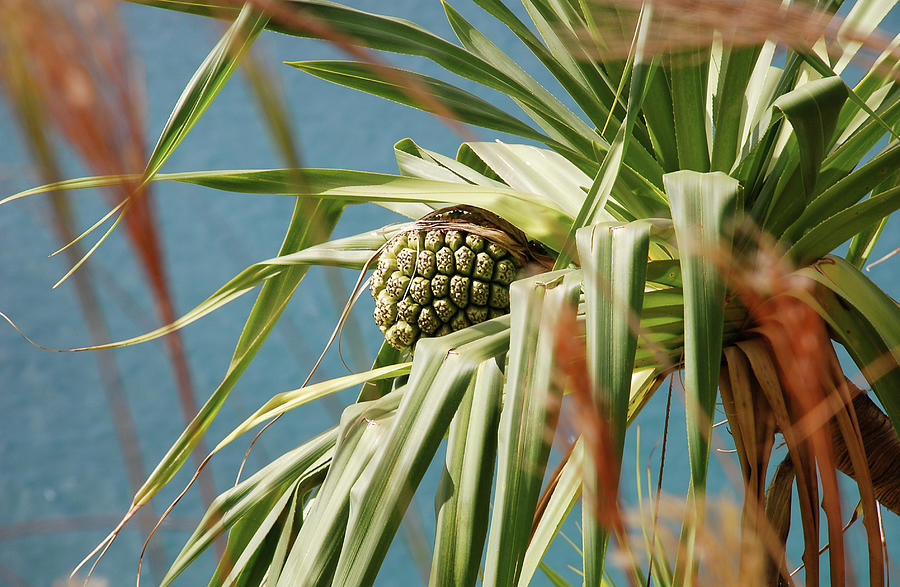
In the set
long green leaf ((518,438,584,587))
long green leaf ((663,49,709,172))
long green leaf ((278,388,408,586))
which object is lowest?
long green leaf ((518,438,584,587))

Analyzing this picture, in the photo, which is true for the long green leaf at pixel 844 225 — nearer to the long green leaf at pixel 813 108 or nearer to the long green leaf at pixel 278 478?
the long green leaf at pixel 813 108

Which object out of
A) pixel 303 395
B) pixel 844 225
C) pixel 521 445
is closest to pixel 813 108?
pixel 844 225

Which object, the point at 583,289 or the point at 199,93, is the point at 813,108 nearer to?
the point at 583,289

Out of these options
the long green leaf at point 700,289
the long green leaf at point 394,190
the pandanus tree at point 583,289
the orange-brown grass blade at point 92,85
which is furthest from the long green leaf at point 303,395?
the orange-brown grass blade at point 92,85

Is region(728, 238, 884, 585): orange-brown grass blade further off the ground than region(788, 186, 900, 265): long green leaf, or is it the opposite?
region(788, 186, 900, 265): long green leaf

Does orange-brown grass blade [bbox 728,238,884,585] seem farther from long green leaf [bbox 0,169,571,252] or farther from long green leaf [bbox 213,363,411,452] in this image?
long green leaf [bbox 213,363,411,452]

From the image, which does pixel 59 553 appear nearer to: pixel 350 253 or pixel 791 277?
pixel 350 253

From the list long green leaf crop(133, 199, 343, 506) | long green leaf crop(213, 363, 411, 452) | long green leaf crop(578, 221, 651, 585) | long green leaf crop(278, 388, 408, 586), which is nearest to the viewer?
long green leaf crop(578, 221, 651, 585)

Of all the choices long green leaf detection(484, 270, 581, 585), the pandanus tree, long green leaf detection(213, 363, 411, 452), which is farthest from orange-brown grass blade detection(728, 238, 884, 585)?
long green leaf detection(213, 363, 411, 452)

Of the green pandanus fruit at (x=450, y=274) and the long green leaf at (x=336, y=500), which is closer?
the long green leaf at (x=336, y=500)
